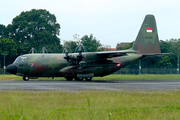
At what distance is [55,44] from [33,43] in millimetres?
7022

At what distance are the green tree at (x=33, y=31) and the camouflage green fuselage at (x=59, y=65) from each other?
32254mm

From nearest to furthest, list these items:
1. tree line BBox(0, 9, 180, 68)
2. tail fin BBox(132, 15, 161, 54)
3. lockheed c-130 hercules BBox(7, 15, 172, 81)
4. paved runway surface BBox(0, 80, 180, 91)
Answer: paved runway surface BBox(0, 80, 180, 91) < lockheed c-130 hercules BBox(7, 15, 172, 81) < tail fin BBox(132, 15, 161, 54) < tree line BBox(0, 9, 180, 68)

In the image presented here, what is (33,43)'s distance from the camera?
65.5 metres

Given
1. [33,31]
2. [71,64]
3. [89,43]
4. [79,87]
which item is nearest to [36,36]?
[33,31]

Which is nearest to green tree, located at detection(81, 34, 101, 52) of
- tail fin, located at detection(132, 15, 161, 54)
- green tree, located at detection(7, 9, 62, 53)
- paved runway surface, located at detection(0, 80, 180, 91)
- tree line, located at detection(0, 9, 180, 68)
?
tree line, located at detection(0, 9, 180, 68)

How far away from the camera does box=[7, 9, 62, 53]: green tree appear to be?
64.6 meters

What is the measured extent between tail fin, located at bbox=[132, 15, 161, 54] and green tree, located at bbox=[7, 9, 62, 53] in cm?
3212

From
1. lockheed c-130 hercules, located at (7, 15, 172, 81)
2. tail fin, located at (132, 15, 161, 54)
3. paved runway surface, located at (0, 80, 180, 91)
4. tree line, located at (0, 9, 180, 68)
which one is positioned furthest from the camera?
tree line, located at (0, 9, 180, 68)

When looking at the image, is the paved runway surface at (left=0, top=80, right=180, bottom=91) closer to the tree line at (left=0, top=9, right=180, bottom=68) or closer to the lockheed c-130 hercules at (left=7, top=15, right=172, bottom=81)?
the lockheed c-130 hercules at (left=7, top=15, right=172, bottom=81)

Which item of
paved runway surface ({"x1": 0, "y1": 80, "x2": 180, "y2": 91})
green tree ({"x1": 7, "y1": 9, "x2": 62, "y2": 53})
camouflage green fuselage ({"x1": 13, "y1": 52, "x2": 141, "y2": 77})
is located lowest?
paved runway surface ({"x1": 0, "y1": 80, "x2": 180, "y2": 91})

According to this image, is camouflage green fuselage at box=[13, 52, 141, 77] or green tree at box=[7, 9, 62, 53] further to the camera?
green tree at box=[7, 9, 62, 53]

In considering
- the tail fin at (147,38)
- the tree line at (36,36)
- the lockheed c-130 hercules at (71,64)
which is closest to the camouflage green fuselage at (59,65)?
the lockheed c-130 hercules at (71,64)

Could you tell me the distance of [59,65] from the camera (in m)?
28.5

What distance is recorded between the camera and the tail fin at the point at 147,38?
3297 cm
